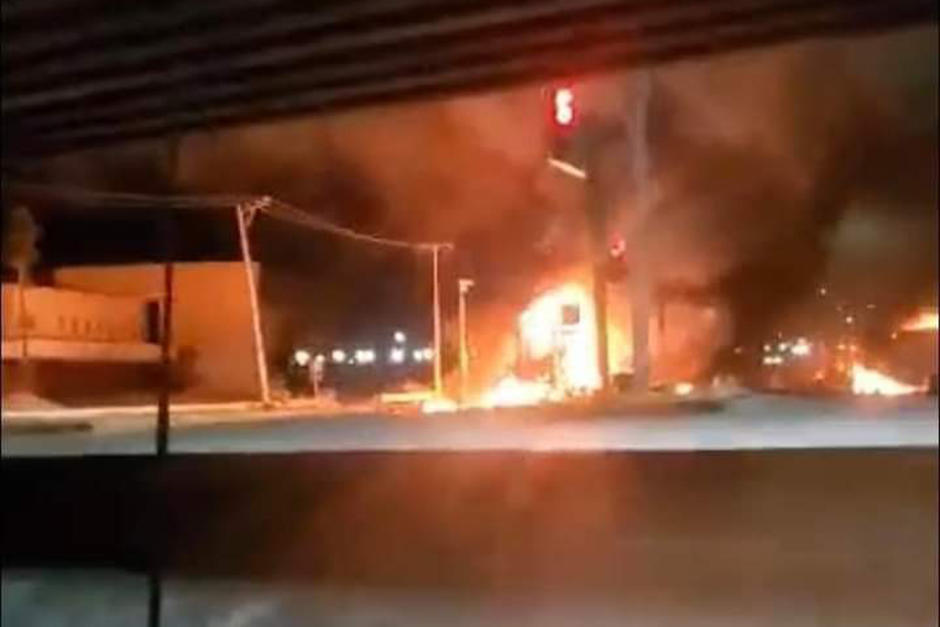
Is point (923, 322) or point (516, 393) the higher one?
point (923, 322)

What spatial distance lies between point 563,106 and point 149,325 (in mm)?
2358

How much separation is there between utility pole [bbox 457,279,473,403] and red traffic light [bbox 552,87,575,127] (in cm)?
98

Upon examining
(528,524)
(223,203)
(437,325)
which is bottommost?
(528,524)

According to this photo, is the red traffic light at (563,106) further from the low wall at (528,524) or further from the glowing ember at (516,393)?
the low wall at (528,524)

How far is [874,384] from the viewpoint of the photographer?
7.28 m

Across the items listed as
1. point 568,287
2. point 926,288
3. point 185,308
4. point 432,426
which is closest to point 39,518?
point 185,308

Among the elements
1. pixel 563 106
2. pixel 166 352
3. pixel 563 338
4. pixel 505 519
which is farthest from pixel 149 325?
pixel 563 106

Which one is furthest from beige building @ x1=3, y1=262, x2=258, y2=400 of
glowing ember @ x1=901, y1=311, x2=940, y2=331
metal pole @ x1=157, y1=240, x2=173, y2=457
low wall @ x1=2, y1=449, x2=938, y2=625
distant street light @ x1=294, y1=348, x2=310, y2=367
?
glowing ember @ x1=901, y1=311, x2=940, y2=331

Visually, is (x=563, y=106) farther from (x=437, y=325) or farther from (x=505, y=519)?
(x=505, y=519)

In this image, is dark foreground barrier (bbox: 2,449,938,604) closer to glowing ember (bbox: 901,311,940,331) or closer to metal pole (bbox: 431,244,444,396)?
metal pole (bbox: 431,244,444,396)

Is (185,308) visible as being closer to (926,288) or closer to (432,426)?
(432,426)

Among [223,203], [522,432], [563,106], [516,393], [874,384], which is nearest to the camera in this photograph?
[874,384]

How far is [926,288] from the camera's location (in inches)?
282

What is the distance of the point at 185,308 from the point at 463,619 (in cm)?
206
